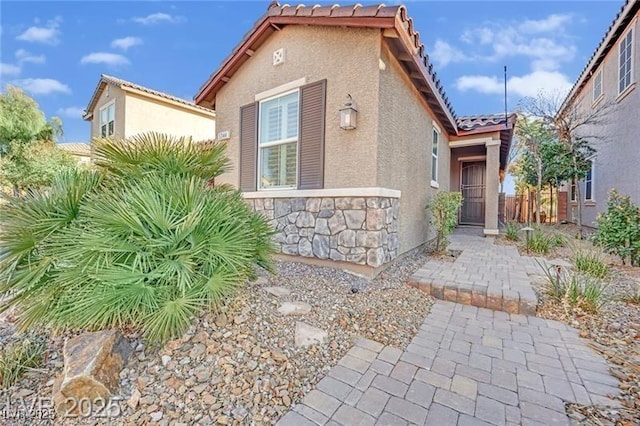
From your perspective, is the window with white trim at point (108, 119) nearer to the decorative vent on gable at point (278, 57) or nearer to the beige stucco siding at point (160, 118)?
the beige stucco siding at point (160, 118)

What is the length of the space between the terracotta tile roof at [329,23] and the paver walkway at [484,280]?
3.84 m

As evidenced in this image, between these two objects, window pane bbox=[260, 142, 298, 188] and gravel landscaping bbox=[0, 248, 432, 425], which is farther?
window pane bbox=[260, 142, 298, 188]

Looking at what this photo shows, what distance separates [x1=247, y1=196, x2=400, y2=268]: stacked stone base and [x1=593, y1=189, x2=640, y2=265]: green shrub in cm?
451

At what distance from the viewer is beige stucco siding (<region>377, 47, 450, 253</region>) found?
5.25 meters

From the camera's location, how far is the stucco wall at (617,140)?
26.8 feet

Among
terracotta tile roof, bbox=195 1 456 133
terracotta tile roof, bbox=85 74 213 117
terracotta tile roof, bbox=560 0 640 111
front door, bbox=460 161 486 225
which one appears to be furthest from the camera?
terracotta tile roof, bbox=85 74 213 117

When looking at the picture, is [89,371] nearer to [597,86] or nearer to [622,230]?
[622,230]

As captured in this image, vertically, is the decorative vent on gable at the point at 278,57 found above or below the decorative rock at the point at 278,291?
above

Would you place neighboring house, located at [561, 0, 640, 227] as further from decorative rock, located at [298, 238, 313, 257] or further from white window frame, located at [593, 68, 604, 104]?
decorative rock, located at [298, 238, 313, 257]

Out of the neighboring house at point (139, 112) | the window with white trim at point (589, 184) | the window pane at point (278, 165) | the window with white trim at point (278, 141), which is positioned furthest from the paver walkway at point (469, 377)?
the neighboring house at point (139, 112)

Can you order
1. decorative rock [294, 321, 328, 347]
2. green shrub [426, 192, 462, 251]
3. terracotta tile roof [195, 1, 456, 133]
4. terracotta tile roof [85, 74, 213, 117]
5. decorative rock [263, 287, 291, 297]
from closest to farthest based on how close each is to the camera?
1. decorative rock [294, 321, 328, 347]
2. decorative rock [263, 287, 291, 297]
3. terracotta tile roof [195, 1, 456, 133]
4. green shrub [426, 192, 462, 251]
5. terracotta tile roof [85, 74, 213, 117]

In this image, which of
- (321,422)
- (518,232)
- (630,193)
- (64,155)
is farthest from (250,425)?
(64,155)

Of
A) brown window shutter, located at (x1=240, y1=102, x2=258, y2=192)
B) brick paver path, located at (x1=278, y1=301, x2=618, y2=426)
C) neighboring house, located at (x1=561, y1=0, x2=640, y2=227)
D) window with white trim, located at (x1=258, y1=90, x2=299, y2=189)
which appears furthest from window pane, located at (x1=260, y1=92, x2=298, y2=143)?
neighboring house, located at (x1=561, y1=0, x2=640, y2=227)

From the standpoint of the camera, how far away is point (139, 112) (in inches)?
580
